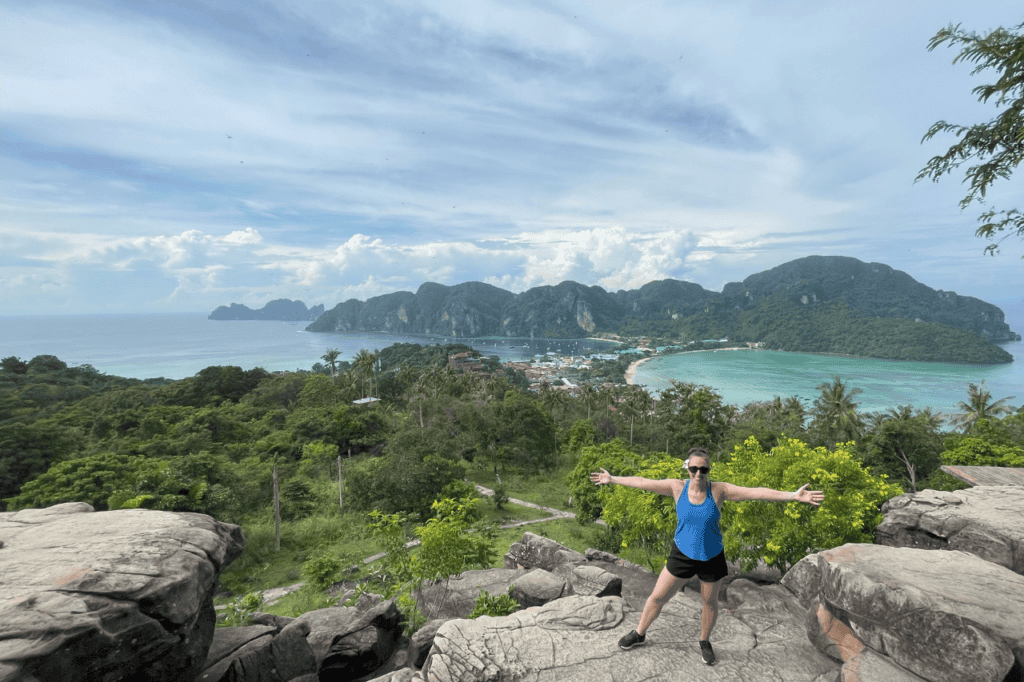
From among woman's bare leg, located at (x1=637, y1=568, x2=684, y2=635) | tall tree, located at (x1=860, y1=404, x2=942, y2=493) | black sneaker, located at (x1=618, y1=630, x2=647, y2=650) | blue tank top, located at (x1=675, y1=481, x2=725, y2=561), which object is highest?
blue tank top, located at (x1=675, y1=481, x2=725, y2=561)

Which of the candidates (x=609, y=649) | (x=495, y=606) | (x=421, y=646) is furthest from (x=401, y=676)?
(x=495, y=606)

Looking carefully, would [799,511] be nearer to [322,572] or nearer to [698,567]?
[698,567]

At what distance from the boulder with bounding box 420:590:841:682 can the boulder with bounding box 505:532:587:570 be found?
22.0 feet

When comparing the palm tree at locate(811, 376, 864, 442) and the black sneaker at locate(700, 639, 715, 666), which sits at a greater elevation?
the black sneaker at locate(700, 639, 715, 666)

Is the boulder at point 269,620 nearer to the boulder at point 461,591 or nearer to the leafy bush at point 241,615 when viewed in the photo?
the leafy bush at point 241,615

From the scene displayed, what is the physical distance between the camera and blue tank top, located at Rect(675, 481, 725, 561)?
206 inches

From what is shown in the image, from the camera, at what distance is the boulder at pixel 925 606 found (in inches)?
205

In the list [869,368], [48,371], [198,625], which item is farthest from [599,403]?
[869,368]

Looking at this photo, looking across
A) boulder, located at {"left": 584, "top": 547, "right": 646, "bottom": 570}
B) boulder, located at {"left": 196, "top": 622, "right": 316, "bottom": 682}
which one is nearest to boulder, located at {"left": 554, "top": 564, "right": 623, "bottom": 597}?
boulder, located at {"left": 584, "top": 547, "right": 646, "bottom": 570}

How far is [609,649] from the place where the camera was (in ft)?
21.1

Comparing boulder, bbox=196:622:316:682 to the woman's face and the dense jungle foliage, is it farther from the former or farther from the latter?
the woman's face

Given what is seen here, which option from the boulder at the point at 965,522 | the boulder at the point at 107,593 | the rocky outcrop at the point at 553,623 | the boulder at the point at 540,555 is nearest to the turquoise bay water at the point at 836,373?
the boulder at the point at 965,522

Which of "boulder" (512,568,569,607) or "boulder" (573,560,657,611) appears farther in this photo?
"boulder" (573,560,657,611)

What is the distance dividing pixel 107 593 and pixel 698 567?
30.7 feet
